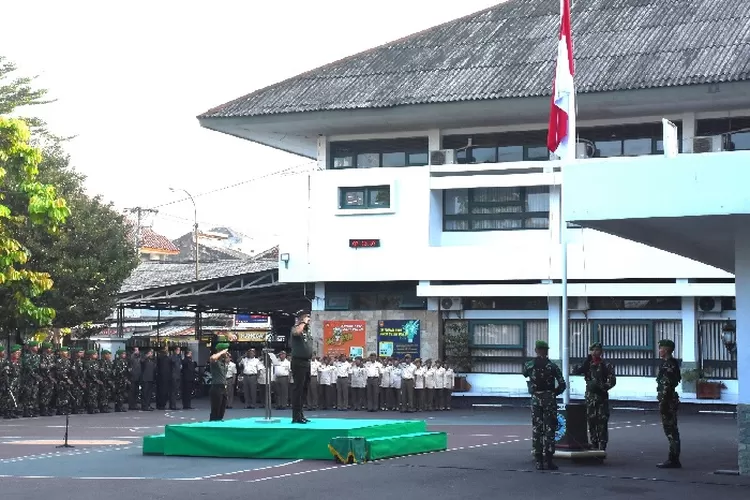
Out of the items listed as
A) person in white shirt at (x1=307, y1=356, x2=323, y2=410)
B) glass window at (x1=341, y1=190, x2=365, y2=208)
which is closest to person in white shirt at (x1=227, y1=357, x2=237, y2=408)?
person in white shirt at (x1=307, y1=356, x2=323, y2=410)

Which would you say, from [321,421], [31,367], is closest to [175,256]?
[31,367]

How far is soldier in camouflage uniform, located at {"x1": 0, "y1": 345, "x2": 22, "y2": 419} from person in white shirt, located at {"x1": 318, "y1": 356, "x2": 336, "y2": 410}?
8.13m

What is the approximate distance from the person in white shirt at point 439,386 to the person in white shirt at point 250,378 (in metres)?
4.90

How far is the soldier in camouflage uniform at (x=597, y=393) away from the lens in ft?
62.0

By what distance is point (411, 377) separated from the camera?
3484cm

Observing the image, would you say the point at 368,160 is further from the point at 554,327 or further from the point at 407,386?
the point at 407,386

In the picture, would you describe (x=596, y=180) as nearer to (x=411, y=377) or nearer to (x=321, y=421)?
(x=321, y=421)

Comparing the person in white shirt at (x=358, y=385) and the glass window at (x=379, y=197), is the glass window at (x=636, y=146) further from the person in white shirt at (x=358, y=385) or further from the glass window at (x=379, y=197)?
the person in white shirt at (x=358, y=385)

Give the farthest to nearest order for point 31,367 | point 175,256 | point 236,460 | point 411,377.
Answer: point 175,256 < point 411,377 < point 31,367 < point 236,460

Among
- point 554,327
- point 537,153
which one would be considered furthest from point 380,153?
point 554,327

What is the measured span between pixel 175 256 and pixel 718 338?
236ft

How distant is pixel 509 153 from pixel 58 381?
14.1m

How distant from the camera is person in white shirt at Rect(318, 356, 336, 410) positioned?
3528 cm

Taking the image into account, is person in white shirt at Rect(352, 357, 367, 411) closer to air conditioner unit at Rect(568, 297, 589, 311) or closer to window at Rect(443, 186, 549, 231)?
window at Rect(443, 186, 549, 231)
